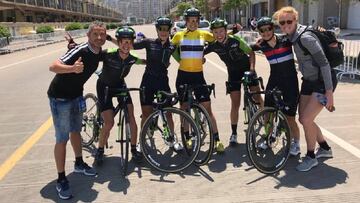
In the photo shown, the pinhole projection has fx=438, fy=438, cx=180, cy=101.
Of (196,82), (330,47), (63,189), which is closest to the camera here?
(63,189)

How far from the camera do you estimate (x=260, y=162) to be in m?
5.32

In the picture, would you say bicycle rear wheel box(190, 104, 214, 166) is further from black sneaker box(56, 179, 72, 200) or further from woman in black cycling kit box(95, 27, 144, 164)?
black sneaker box(56, 179, 72, 200)

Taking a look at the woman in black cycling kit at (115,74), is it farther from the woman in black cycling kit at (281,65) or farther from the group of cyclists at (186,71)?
the woman in black cycling kit at (281,65)

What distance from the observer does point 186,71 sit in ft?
19.5

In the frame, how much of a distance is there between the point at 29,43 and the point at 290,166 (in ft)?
124

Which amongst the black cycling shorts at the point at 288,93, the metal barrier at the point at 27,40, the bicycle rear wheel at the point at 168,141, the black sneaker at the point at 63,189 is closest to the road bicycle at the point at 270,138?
the black cycling shorts at the point at 288,93

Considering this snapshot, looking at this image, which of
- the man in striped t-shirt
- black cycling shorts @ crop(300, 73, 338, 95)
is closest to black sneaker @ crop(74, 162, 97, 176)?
the man in striped t-shirt

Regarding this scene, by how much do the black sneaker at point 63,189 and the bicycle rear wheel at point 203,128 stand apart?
64.4 inches

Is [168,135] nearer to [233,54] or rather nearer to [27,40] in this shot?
[233,54]

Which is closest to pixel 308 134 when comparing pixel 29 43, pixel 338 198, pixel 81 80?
pixel 338 198

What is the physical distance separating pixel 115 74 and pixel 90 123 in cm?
122

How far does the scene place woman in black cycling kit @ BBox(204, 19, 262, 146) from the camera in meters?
5.82

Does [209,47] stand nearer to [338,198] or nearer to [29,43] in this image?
[338,198]

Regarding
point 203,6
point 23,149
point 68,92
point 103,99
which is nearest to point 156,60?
point 103,99
